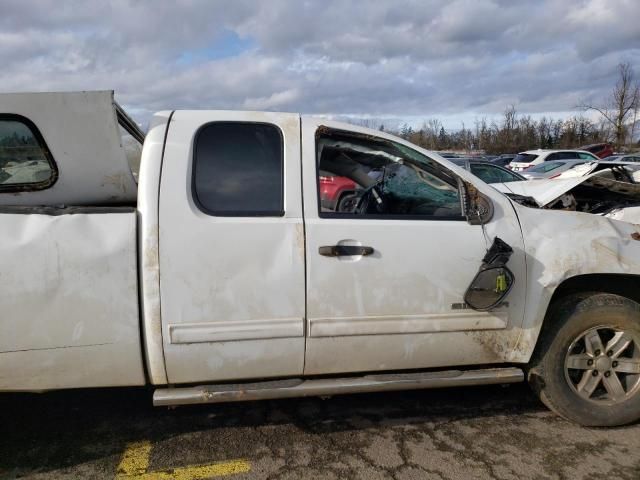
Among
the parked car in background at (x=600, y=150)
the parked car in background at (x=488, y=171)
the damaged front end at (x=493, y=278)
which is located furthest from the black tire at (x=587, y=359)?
the parked car in background at (x=600, y=150)

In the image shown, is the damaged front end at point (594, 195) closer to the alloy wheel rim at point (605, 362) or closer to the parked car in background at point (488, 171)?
the alloy wheel rim at point (605, 362)

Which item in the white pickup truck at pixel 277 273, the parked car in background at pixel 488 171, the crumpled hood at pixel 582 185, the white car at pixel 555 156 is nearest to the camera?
the white pickup truck at pixel 277 273

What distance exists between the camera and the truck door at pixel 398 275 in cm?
297

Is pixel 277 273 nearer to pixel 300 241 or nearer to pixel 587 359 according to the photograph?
pixel 300 241

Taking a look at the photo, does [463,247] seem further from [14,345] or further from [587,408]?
[14,345]

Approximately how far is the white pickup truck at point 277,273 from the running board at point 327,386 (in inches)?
0.5

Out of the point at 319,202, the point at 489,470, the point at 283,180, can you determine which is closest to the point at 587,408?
the point at 489,470

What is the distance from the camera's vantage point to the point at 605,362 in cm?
337

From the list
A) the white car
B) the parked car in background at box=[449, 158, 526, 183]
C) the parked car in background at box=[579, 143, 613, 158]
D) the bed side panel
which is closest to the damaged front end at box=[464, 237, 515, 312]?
the bed side panel

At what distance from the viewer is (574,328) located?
10.8 feet

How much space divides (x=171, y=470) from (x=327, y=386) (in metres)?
0.98

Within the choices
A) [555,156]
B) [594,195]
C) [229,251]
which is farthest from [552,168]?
[229,251]

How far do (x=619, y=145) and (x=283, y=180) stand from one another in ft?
145

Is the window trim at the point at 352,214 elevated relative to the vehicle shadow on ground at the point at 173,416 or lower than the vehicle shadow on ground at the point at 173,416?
elevated
